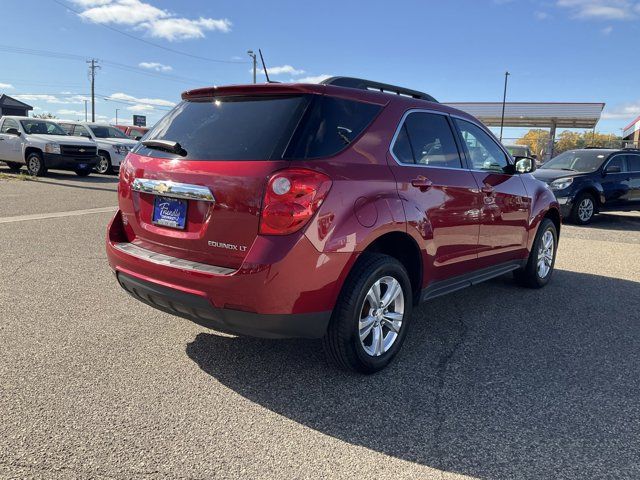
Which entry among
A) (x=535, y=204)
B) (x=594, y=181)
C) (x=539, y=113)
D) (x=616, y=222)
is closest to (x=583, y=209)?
(x=594, y=181)

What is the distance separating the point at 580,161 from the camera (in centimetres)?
1216

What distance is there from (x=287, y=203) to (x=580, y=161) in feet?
37.1

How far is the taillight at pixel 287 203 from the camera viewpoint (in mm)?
2844

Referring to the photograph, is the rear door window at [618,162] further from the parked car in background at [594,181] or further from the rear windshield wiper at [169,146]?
the rear windshield wiper at [169,146]

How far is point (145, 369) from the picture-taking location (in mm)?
3387

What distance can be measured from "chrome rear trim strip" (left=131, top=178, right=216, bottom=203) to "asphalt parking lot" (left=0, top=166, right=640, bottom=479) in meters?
1.13

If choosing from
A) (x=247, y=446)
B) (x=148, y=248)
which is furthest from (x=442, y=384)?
(x=148, y=248)

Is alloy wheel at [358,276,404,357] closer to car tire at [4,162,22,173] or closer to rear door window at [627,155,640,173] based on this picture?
rear door window at [627,155,640,173]

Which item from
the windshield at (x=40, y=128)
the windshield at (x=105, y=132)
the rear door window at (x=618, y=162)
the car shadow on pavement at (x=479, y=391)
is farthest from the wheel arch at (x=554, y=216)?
the windshield at (x=105, y=132)

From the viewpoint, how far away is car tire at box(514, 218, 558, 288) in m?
5.60

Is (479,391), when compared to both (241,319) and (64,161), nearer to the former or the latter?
(241,319)

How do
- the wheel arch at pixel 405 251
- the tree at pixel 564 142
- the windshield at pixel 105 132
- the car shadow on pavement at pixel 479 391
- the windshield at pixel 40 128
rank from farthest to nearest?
the tree at pixel 564 142 → the windshield at pixel 105 132 → the windshield at pixel 40 128 → the wheel arch at pixel 405 251 → the car shadow on pavement at pixel 479 391

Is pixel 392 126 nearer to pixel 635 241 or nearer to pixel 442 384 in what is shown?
pixel 442 384

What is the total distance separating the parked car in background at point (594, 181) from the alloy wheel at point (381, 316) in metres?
8.90
